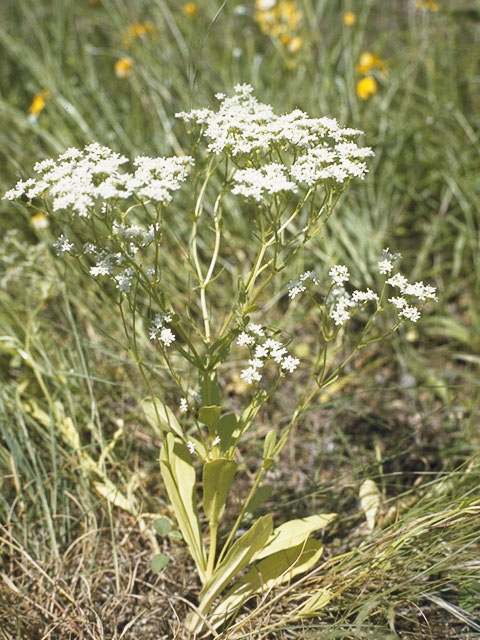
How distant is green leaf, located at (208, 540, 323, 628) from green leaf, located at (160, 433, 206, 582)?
99 millimetres

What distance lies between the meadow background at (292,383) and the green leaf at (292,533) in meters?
0.10

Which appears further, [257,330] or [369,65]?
[369,65]

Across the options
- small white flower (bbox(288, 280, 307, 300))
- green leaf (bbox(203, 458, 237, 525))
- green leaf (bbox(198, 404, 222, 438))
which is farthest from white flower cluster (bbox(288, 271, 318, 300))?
green leaf (bbox(203, 458, 237, 525))

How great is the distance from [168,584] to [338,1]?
4.51m

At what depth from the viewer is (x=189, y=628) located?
169cm

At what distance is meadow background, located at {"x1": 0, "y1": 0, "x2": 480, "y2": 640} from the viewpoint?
5.63 ft

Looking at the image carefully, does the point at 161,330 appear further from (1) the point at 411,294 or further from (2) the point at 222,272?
(1) the point at 411,294

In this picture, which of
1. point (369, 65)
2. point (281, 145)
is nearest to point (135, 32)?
point (369, 65)

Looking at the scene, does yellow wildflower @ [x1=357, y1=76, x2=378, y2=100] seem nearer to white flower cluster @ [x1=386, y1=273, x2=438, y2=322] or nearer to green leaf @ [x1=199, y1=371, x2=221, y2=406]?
white flower cluster @ [x1=386, y1=273, x2=438, y2=322]

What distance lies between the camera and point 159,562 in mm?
1780

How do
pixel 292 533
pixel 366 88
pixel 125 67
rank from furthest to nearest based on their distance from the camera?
pixel 125 67 → pixel 366 88 → pixel 292 533

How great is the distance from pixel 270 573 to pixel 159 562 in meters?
0.32

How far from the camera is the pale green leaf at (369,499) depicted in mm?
1997

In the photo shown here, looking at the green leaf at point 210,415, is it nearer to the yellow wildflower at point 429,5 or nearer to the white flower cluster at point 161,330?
the white flower cluster at point 161,330
